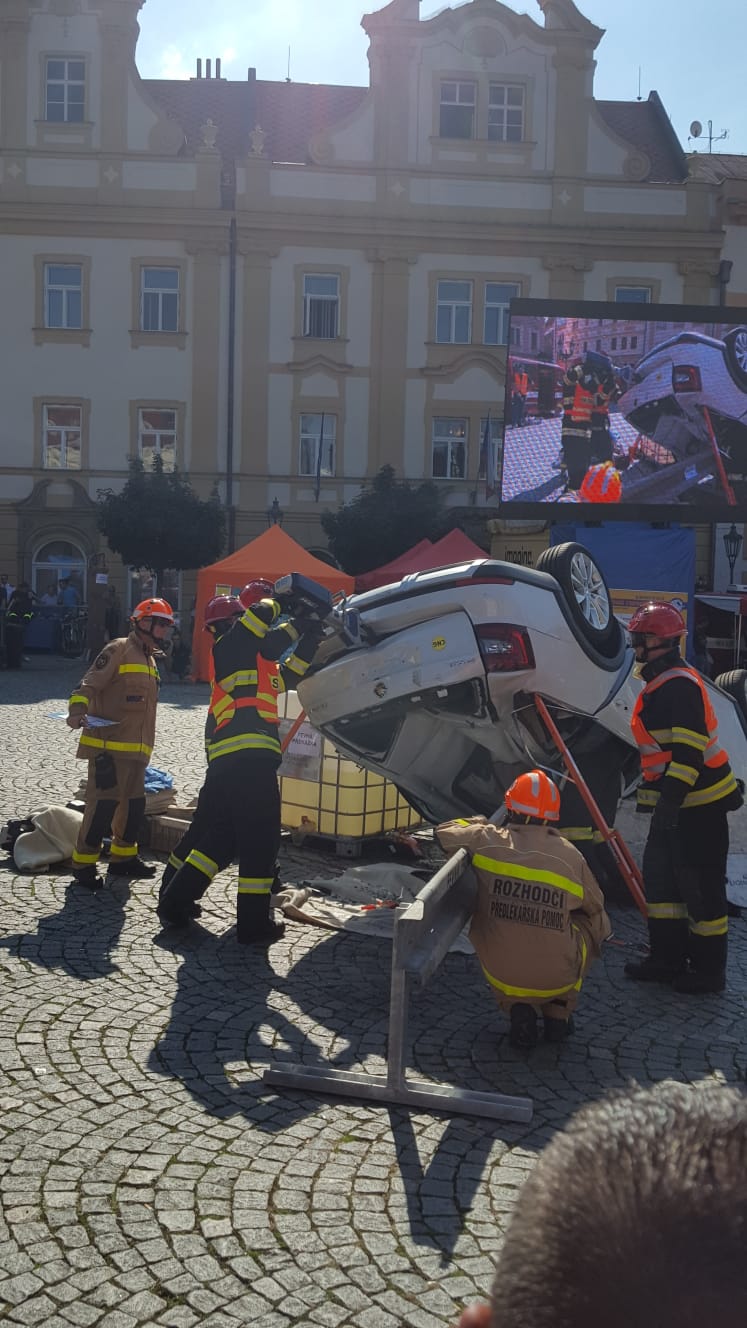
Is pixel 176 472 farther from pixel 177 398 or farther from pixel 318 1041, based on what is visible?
pixel 318 1041

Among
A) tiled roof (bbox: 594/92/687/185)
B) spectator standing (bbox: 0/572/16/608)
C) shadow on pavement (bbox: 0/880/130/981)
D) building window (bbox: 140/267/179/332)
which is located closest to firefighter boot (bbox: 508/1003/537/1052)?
shadow on pavement (bbox: 0/880/130/981)

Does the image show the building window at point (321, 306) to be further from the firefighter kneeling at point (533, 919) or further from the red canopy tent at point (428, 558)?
the firefighter kneeling at point (533, 919)

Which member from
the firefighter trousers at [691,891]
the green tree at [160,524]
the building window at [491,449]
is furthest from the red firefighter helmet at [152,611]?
the building window at [491,449]

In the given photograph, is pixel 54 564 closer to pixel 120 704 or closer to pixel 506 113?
pixel 506 113

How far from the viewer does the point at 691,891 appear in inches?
225

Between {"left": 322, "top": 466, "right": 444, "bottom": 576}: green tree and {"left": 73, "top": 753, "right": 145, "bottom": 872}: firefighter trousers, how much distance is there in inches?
824

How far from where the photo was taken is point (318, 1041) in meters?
4.87

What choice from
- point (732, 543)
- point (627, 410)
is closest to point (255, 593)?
point (627, 410)

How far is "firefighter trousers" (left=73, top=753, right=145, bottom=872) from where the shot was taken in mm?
7105

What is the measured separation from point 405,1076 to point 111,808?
326 centimetres

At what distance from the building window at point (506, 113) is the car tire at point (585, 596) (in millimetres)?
27292

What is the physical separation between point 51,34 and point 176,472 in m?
12.3

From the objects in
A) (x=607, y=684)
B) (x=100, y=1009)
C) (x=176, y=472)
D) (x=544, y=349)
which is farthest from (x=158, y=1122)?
(x=176, y=472)

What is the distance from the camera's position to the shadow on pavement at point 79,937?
18.7 feet
